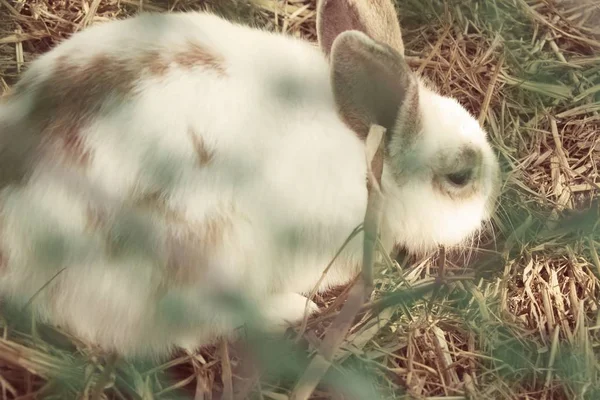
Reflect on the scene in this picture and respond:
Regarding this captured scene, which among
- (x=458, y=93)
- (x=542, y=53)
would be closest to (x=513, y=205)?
(x=458, y=93)

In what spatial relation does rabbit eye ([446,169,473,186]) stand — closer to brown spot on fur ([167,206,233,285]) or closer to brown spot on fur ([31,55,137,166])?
brown spot on fur ([167,206,233,285])

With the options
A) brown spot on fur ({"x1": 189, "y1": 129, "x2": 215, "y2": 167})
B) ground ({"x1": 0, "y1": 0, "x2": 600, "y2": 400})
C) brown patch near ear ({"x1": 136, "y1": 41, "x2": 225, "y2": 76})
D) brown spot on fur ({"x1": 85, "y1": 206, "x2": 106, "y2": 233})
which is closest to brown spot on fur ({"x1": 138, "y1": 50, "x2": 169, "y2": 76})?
brown patch near ear ({"x1": 136, "y1": 41, "x2": 225, "y2": 76})

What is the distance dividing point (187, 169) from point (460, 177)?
0.78 metres

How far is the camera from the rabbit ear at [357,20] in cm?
233

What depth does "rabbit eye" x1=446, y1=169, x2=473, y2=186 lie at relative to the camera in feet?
7.46

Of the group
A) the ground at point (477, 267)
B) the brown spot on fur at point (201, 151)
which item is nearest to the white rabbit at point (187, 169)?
the brown spot on fur at point (201, 151)

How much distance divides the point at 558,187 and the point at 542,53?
0.53 metres

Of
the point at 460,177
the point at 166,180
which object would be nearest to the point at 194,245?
the point at 166,180

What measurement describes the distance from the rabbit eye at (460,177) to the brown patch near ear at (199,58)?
0.68m

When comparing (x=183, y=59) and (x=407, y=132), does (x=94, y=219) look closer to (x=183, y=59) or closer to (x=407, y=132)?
(x=183, y=59)

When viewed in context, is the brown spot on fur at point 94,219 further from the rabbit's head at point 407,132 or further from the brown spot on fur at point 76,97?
the rabbit's head at point 407,132

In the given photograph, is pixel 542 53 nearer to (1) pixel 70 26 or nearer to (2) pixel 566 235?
(2) pixel 566 235

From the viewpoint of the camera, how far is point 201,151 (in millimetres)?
1920

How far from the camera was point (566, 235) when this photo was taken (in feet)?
8.54
